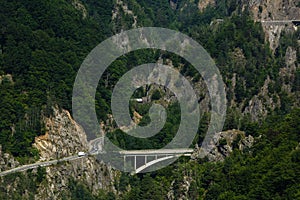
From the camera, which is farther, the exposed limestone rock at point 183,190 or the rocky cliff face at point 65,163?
the rocky cliff face at point 65,163

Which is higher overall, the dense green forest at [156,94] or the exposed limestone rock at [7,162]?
the dense green forest at [156,94]

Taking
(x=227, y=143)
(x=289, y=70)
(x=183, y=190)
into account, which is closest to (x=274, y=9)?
(x=289, y=70)

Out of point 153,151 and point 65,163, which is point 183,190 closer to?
point 65,163

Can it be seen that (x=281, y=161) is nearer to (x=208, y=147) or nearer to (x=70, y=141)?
(x=208, y=147)

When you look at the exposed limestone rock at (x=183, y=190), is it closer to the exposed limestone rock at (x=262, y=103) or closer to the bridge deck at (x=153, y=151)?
the bridge deck at (x=153, y=151)

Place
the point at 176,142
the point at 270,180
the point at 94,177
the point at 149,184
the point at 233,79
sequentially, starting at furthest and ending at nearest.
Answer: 1. the point at 233,79
2. the point at 176,142
3. the point at 94,177
4. the point at 149,184
5. the point at 270,180

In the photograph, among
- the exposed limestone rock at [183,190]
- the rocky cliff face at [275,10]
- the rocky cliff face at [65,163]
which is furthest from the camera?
the rocky cliff face at [275,10]

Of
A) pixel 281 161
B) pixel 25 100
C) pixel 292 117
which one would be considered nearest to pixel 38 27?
pixel 25 100

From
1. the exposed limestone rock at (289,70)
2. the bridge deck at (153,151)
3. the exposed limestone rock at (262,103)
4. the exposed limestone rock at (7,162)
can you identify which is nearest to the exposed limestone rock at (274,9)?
the exposed limestone rock at (289,70)
